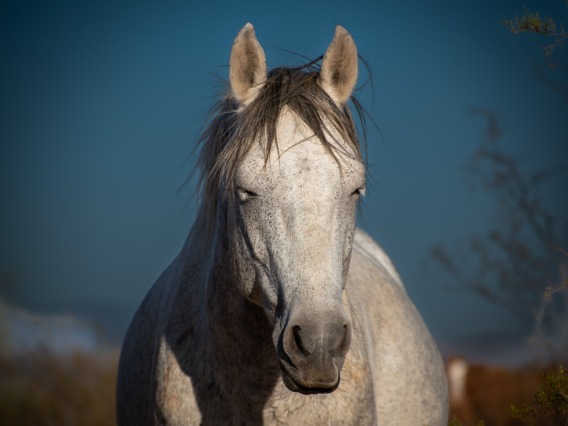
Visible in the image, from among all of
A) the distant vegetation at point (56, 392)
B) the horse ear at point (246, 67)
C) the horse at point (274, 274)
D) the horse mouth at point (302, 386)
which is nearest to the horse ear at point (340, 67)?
the horse at point (274, 274)

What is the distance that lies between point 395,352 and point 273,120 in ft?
5.45

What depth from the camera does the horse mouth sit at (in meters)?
2.31

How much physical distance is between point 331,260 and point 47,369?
845 cm

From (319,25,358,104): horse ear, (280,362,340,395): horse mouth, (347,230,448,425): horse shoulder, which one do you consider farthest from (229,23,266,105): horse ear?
(280,362,340,395): horse mouth

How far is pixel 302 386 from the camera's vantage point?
91.7 inches

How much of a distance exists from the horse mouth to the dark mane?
0.77m

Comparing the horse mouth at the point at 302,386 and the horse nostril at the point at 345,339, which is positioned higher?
the horse nostril at the point at 345,339

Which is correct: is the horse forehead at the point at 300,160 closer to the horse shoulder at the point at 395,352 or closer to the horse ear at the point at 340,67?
the horse ear at the point at 340,67

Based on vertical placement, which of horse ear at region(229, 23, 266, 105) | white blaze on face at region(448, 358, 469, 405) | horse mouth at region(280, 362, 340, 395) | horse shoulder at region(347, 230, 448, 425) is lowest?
white blaze on face at region(448, 358, 469, 405)

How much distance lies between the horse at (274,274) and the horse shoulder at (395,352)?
0.07ft

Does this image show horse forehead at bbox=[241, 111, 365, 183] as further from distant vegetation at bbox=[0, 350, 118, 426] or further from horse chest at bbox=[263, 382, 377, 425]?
distant vegetation at bbox=[0, 350, 118, 426]

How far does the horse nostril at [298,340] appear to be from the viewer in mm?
2316

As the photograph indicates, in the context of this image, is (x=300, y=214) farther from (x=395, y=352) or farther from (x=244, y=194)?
(x=395, y=352)

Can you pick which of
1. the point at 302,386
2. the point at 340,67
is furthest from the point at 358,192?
the point at 302,386
